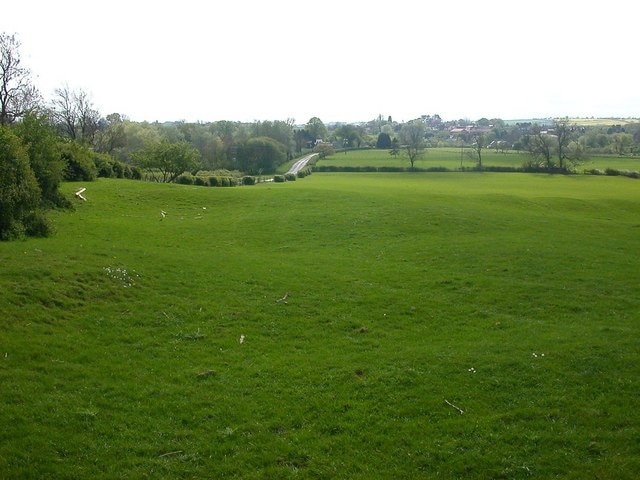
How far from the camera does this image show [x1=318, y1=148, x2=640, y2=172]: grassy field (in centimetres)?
11775

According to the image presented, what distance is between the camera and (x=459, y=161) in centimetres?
13400

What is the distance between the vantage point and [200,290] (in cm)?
2094

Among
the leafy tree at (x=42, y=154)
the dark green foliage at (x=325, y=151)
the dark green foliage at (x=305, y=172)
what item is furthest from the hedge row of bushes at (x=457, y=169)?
the leafy tree at (x=42, y=154)

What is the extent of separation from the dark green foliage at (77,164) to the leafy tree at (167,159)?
21.0 m

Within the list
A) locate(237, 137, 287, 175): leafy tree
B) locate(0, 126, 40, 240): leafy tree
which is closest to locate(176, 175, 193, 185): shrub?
locate(0, 126, 40, 240): leafy tree

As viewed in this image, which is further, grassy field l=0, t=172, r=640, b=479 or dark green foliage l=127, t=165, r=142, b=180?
dark green foliage l=127, t=165, r=142, b=180

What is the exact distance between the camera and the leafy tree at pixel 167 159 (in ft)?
227

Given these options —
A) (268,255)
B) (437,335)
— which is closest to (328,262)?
(268,255)

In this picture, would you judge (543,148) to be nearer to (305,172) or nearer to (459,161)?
(459,161)

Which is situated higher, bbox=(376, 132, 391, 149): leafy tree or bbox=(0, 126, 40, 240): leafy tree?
bbox=(376, 132, 391, 149): leafy tree

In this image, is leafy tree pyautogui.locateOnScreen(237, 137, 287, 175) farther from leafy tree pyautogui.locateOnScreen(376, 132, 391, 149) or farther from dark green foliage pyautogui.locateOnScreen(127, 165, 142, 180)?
leafy tree pyautogui.locateOnScreen(376, 132, 391, 149)

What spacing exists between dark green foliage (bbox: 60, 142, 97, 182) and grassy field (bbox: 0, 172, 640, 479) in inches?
690

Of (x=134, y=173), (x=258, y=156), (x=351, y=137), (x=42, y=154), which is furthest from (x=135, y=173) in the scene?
(x=351, y=137)

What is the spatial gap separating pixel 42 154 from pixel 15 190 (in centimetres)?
745
